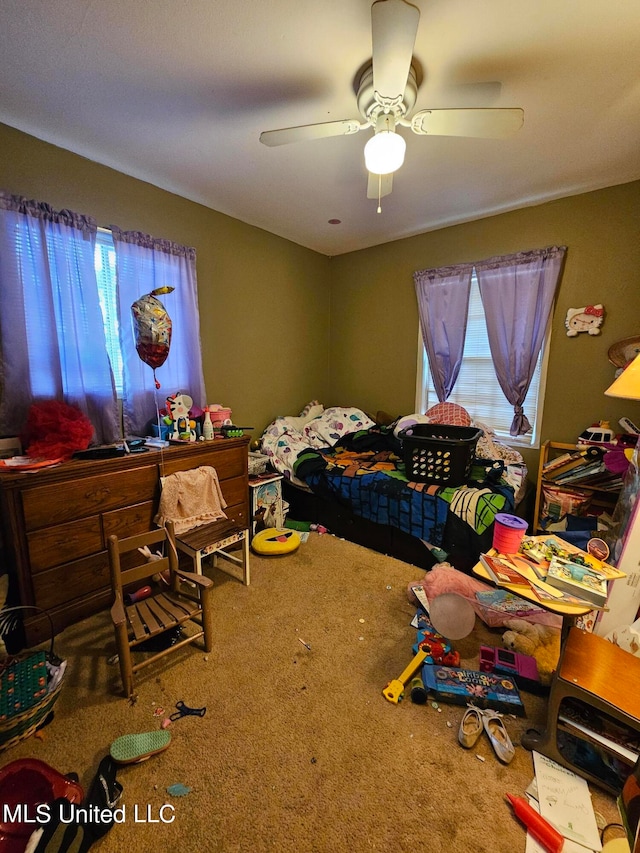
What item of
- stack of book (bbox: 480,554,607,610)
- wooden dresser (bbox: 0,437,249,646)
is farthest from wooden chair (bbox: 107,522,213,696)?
stack of book (bbox: 480,554,607,610)

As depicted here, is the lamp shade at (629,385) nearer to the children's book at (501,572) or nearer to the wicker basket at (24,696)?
the children's book at (501,572)

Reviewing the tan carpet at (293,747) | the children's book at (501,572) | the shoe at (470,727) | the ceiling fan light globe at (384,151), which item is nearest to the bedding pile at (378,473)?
the tan carpet at (293,747)

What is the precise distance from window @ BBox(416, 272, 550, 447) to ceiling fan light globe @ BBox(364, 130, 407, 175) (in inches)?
77.1

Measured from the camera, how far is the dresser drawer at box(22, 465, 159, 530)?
1666mm

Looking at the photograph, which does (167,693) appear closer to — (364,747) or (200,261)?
(364,747)

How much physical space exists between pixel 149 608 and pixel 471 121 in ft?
8.38

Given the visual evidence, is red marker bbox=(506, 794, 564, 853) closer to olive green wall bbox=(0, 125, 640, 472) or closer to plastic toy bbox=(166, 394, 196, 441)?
plastic toy bbox=(166, 394, 196, 441)

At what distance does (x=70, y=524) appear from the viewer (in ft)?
5.87

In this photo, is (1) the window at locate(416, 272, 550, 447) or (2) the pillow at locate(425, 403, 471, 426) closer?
(1) the window at locate(416, 272, 550, 447)


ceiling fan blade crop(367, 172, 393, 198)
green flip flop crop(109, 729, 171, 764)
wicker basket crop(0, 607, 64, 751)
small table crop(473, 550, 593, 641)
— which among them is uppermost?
ceiling fan blade crop(367, 172, 393, 198)

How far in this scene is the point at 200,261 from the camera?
280 centimetres

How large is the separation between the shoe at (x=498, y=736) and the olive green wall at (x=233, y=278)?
268 centimetres

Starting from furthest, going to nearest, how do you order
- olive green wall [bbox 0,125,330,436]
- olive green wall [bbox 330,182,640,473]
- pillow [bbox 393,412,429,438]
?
pillow [bbox 393,412,429,438], olive green wall [bbox 330,182,640,473], olive green wall [bbox 0,125,330,436]

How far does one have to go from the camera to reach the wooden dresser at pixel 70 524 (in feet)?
5.40
